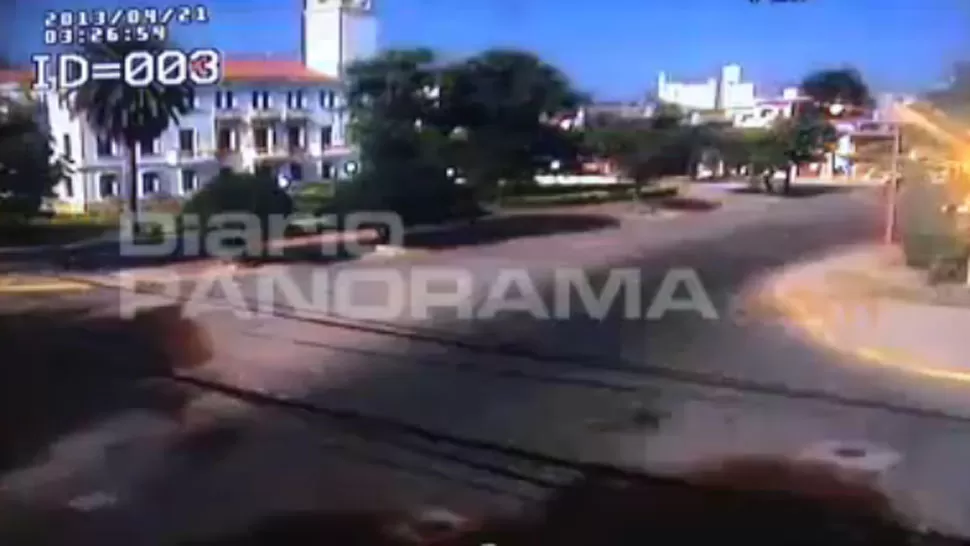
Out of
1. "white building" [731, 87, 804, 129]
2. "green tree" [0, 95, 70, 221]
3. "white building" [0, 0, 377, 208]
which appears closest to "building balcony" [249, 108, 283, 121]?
"white building" [0, 0, 377, 208]

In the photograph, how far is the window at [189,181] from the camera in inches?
79.0

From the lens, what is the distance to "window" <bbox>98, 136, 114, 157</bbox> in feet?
6.70

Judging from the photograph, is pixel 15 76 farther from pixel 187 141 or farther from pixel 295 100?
pixel 295 100

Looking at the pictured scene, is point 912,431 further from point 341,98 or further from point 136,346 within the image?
point 136,346

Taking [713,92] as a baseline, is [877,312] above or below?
below

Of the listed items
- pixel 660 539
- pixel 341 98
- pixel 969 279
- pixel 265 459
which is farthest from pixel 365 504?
pixel 969 279

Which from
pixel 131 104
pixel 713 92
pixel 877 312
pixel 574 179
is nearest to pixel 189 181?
pixel 131 104

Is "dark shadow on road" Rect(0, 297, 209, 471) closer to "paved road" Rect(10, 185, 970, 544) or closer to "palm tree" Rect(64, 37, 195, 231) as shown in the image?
"paved road" Rect(10, 185, 970, 544)

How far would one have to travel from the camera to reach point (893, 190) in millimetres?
1686

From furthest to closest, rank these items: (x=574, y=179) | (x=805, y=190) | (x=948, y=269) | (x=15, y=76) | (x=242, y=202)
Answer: (x=15, y=76)
(x=242, y=202)
(x=574, y=179)
(x=805, y=190)
(x=948, y=269)

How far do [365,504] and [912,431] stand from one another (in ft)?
2.68

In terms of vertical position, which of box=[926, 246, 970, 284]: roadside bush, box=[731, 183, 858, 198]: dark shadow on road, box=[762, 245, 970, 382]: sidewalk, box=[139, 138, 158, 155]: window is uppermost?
box=[139, 138, 158, 155]: window

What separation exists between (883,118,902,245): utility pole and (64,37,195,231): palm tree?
112 centimetres

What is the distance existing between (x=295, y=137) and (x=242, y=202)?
0.15m
